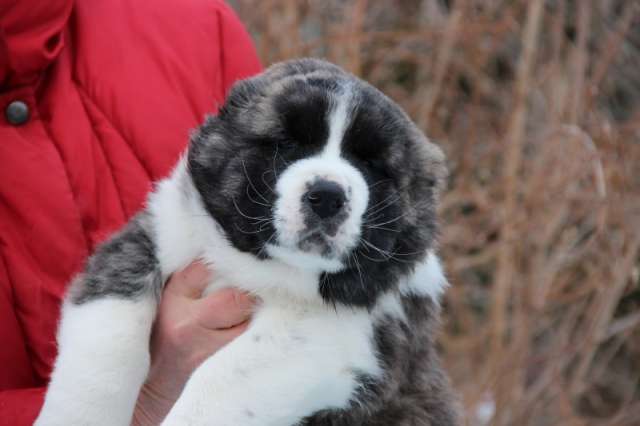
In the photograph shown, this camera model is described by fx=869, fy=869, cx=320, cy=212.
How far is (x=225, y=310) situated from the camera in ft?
7.90

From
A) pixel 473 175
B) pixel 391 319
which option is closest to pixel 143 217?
pixel 391 319

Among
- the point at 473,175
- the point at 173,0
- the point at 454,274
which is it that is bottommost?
the point at 454,274

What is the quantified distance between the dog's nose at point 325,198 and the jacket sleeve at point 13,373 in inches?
36.6

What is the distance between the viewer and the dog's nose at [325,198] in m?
2.15

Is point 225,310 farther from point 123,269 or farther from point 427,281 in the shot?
point 427,281

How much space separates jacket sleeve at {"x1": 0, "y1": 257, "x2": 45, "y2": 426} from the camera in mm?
2391

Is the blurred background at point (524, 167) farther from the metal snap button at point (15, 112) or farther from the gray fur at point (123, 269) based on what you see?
the metal snap button at point (15, 112)

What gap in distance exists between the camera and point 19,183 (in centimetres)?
250

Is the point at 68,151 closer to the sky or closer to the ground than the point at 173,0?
closer to the ground

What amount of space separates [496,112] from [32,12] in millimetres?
4493

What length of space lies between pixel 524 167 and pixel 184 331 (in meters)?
3.52

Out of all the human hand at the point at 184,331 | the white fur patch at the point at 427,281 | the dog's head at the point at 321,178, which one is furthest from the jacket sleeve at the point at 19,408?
the white fur patch at the point at 427,281

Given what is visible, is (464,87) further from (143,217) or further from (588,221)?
(143,217)

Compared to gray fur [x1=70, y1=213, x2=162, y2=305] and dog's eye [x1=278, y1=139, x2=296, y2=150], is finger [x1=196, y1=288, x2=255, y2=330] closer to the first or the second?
gray fur [x1=70, y1=213, x2=162, y2=305]
